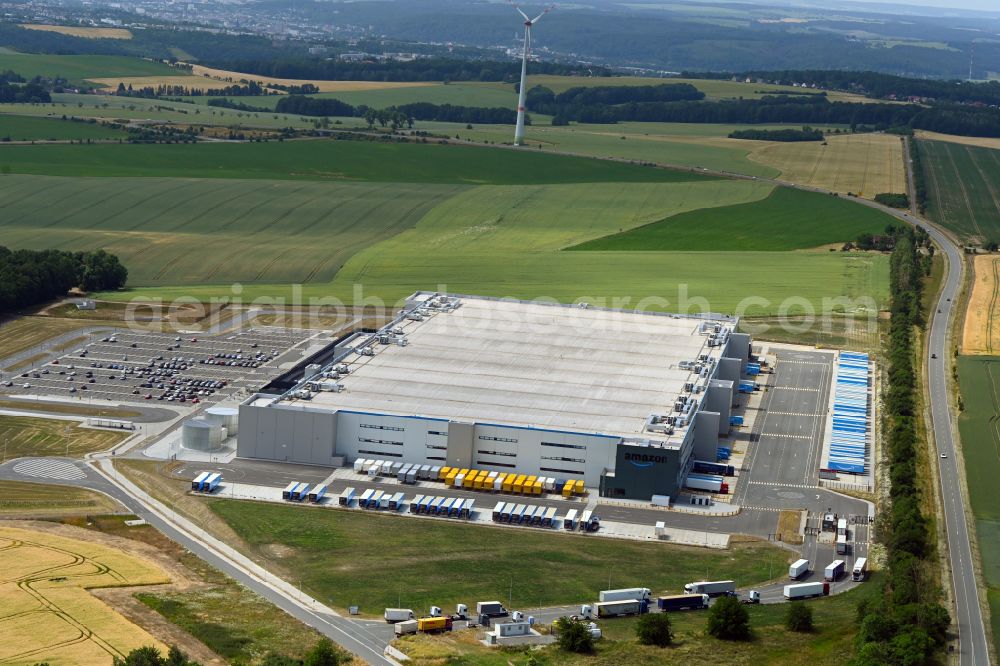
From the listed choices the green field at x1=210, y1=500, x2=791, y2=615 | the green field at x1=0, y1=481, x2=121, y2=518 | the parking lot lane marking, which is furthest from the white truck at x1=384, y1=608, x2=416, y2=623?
the parking lot lane marking

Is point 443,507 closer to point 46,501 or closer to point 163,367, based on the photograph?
point 46,501

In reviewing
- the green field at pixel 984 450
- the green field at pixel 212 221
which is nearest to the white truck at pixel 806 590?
the green field at pixel 984 450

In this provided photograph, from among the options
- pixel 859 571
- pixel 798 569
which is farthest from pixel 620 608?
pixel 859 571

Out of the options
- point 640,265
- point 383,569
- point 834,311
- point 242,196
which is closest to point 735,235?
point 640,265

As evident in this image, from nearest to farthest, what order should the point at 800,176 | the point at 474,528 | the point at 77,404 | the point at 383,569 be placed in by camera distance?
the point at 383,569 < the point at 474,528 < the point at 77,404 < the point at 800,176

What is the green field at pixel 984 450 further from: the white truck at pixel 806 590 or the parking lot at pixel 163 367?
the parking lot at pixel 163 367

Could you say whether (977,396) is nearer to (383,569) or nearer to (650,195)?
(383,569)
